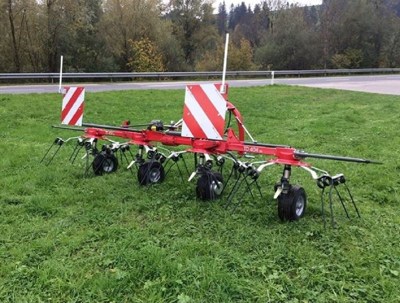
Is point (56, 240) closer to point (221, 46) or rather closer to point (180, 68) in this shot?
point (180, 68)

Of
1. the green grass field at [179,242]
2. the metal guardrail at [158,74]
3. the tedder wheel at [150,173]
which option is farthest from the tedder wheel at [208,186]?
the metal guardrail at [158,74]

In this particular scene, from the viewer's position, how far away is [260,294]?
3.06 metres

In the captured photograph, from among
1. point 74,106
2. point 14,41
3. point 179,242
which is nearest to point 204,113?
point 179,242

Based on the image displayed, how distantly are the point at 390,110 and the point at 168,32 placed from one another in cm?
2641

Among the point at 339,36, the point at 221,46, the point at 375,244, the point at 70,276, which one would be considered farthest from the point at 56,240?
the point at 339,36

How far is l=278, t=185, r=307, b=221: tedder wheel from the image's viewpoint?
4207 mm

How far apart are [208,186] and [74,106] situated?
267 cm

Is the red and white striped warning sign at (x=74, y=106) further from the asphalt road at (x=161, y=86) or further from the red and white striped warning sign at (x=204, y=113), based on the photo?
the asphalt road at (x=161, y=86)

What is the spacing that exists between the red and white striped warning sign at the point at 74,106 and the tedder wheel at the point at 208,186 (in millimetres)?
2390

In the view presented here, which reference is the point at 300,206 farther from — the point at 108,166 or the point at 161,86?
the point at 161,86

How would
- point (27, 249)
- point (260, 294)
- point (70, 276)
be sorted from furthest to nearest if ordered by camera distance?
point (27, 249) → point (70, 276) → point (260, 294)

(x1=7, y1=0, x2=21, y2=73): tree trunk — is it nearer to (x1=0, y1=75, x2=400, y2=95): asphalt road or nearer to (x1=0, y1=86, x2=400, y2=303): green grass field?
(x1=0, y1=75, x2=400, y2=95): asphalt road

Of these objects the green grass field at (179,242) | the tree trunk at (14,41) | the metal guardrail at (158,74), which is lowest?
the green grass field at (179,242)

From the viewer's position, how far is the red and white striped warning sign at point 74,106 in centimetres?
620
